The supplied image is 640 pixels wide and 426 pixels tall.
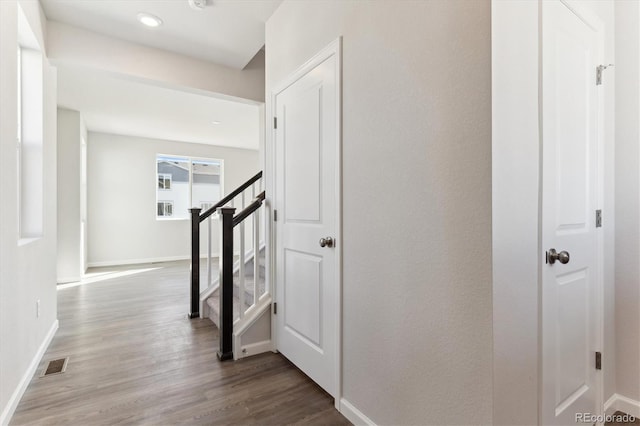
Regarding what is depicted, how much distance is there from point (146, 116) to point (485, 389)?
566cm

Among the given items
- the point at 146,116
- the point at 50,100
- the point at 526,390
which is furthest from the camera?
the point at 146,116

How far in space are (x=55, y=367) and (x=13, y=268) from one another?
2.96 feet

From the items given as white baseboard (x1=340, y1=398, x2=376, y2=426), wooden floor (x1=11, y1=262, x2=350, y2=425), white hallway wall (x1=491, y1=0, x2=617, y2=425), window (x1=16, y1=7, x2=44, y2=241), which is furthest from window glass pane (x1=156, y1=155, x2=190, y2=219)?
white hallway wall (x1=491, y1=0, x2=617, y2=425)

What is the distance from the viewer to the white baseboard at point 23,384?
158cm

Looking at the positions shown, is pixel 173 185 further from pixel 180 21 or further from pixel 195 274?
pixel 180 21

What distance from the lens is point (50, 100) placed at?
104 inches

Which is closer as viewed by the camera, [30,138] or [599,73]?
[599,73]

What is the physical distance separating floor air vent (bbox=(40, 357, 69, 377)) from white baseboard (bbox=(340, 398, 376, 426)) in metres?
1.98

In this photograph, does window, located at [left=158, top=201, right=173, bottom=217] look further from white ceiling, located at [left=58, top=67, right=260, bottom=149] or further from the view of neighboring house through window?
white ceiling, located at [left=58, top=67, right=260, bottom=149]

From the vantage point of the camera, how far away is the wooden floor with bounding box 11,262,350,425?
166 cm

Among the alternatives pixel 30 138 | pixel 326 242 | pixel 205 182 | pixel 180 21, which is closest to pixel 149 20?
pixel 180 21

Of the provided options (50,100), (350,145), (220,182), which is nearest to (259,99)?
(50,100)

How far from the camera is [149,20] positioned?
259 cm

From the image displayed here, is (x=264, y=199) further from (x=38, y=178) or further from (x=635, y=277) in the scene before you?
(x=635, y=277)
